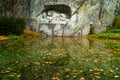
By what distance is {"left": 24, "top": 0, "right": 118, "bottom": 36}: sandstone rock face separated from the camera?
30250mm

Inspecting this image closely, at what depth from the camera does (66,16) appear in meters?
31.9

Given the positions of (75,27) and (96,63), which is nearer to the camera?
(96,63)

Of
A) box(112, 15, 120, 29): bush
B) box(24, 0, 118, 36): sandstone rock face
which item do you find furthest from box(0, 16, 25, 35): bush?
box(112, 15, 120, 29): bush

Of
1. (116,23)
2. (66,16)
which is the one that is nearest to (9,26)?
(66,16)

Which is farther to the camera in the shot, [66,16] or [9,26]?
[66,16]

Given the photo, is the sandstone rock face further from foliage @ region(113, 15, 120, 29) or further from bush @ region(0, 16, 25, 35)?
bush @ region(0, 16, 25, 35)

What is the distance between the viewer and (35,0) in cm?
3061

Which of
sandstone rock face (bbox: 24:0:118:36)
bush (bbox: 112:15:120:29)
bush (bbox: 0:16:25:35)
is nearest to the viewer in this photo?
bush (bbox: 0:16:25:35)

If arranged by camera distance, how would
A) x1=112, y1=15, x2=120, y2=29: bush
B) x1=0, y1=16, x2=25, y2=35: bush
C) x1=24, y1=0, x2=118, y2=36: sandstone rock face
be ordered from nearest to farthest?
x1=0, y1=16, x2=25, y2=35: bush < x1=24, y1=0, x2=118, y2=36: sandstone rock face < x1=112, y1=15, x2=120, y2=29: bush

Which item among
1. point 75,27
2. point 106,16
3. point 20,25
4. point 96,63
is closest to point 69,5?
point 75,27

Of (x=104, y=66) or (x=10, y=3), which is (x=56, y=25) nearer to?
(x=10, y=3)

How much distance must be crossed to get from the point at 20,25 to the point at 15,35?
3.27 ft

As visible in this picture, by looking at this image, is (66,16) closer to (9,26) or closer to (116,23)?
(116,23)

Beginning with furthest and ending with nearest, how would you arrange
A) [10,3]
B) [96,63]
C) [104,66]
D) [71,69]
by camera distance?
[10,3]
[96,63]
[104,66]
[71,69]
